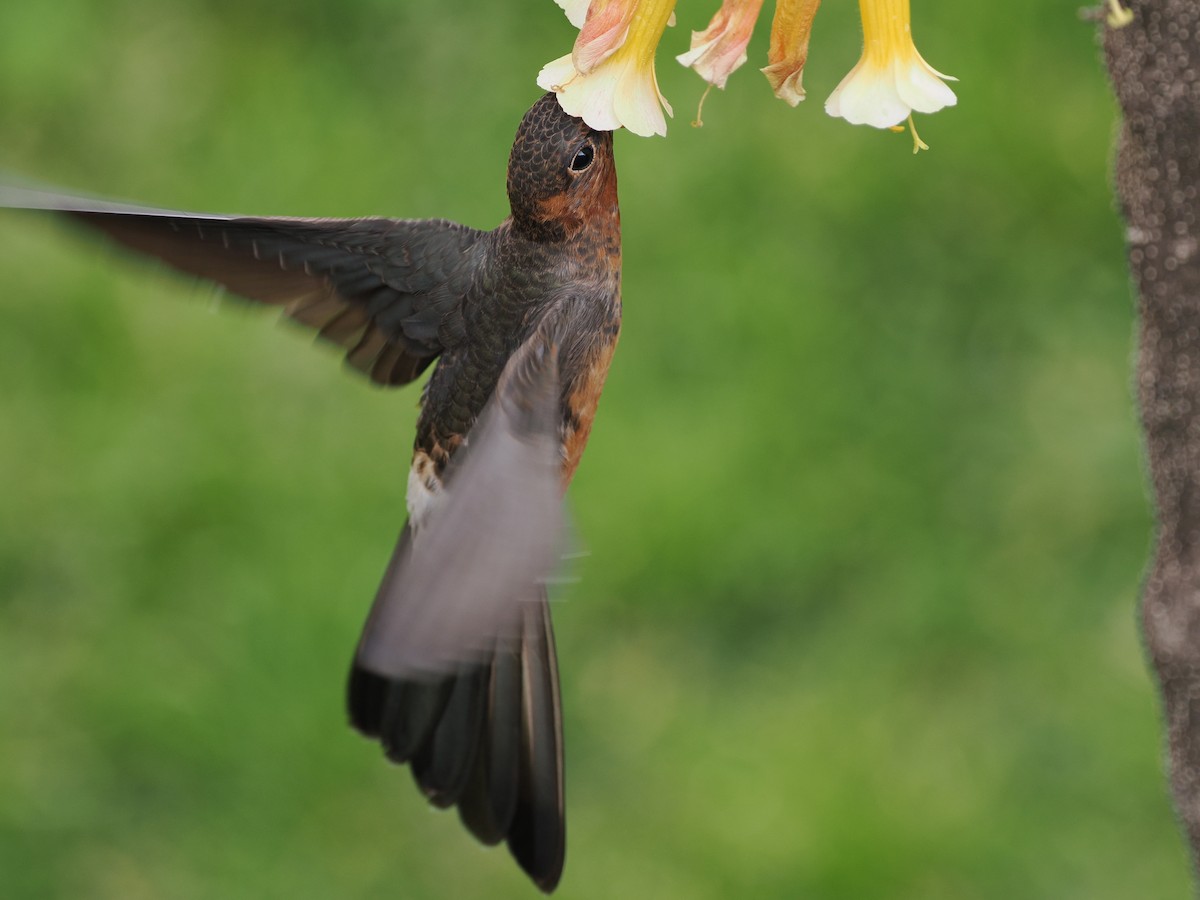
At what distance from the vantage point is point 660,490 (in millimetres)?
3973

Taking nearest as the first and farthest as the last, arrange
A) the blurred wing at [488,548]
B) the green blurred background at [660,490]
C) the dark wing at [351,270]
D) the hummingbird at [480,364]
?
the blurred wing at [488,548] → the hummingbird at [480,364] → the dark wing at [351,270] → the green blurred background at [660,490]

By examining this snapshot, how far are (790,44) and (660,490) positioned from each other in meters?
2.33

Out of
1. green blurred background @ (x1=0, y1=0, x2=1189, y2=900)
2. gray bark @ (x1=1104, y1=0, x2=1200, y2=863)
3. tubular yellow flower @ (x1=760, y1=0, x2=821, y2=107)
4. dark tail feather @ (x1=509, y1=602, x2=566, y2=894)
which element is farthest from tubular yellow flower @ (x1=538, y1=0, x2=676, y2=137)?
green blurred background @ (x1=0, y1=0, x2=1189, y2=900)

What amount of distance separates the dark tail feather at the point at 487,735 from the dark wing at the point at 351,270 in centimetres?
51

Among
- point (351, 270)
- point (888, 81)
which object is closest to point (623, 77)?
point (888, 81)

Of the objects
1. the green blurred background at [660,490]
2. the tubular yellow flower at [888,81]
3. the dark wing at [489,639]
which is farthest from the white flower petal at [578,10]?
the green blurred background at [660,490]

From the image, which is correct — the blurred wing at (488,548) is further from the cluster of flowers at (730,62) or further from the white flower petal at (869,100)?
the white flower petal at (869,100)

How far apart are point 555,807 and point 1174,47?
1.45 m

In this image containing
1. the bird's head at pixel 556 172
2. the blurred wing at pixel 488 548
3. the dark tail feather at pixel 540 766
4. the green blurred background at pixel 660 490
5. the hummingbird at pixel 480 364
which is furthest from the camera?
the green blurred background at pixel 660 490

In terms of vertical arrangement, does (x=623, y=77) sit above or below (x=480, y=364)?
above

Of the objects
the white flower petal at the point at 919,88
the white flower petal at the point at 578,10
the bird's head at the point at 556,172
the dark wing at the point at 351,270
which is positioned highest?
the white flower petal at the point at 578,10

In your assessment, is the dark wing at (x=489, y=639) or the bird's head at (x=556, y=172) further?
the bird's head at (x=556, y=172)

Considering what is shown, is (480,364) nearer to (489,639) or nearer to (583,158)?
(583,158)

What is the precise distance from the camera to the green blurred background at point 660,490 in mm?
3576
